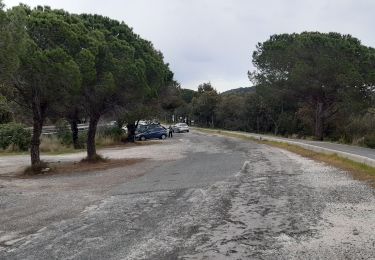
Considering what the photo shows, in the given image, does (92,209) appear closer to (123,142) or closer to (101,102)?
(101,102)

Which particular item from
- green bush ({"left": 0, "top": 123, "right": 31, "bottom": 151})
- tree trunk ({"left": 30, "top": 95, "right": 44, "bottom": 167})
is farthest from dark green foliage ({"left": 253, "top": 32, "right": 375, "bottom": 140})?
tree trunk ({"left": 30, "top": 95, "right": 44, "bottom": 167})

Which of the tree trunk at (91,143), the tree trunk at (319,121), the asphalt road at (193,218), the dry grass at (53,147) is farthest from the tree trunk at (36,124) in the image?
the tree trunk at (319,121)

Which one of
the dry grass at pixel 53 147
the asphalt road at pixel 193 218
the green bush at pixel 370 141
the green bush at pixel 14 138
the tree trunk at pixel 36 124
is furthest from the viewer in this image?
the green bush at pixel 370 141

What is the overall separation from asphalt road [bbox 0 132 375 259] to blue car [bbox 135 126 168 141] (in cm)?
3646

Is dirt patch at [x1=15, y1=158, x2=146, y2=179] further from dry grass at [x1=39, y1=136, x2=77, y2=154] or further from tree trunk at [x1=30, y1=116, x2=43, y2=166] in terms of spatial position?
dry grass at [x1=39, y1=136, x2=77, y2=154]

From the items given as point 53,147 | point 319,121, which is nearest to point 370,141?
point 319,121

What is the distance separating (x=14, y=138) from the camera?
36.4 m

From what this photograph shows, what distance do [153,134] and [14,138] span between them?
19722 mm

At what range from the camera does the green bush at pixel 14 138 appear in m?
36.4

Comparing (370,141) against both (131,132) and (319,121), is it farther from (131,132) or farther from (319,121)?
(131,132)

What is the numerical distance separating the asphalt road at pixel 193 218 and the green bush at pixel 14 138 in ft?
68.0

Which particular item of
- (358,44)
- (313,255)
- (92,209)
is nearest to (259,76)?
(358,44)

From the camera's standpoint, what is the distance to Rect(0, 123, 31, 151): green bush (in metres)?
36.4

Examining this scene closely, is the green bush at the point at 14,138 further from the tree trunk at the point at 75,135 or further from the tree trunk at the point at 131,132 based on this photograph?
the tree trunk at the point at 131,132
